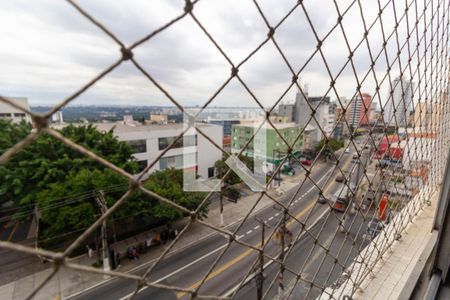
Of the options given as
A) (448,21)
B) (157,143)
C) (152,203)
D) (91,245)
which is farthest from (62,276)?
(448,21)

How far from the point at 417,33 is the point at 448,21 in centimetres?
69

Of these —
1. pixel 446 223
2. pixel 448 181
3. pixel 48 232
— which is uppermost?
pixel 448 181

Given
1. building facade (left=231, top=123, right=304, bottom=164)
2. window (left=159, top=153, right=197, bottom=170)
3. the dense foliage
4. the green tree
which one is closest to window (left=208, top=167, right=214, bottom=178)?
building facade (left=231, top=123, right=304, bottom=164)

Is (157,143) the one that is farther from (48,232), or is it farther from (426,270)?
(426,270)

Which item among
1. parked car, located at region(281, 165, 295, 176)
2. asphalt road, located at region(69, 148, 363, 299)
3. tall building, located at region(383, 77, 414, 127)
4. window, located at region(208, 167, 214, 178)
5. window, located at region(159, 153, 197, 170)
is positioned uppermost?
tall building, located at region(383, 77, 414, 127)

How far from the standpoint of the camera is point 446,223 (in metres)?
0.74

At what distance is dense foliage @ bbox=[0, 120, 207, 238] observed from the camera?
3.79 meters

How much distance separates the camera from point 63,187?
396 cm

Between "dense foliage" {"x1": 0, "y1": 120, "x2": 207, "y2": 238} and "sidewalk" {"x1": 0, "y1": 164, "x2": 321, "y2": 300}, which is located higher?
"dense foliage" {"x1": 0, "y1": 120, "x2": 207, "y2": 238}

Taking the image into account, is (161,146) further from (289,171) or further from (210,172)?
(289,171)

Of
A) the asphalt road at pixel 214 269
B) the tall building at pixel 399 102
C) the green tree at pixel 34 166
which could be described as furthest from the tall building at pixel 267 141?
the tall building at pixel 399 102

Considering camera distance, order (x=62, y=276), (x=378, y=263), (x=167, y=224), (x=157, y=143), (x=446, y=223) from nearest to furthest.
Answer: (x=446, y=223) < (x=378, y=263) < (x=62, y=276) < (x=167, y=224) < (x=157, y=143)

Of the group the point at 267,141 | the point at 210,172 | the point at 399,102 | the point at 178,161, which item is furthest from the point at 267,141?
the point at 399,102

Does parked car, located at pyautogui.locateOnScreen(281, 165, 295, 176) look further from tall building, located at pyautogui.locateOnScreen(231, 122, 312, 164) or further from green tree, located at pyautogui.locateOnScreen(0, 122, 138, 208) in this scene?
green tree, located at pyautogui.locateOnScreen(0, 122, 138, 208)
